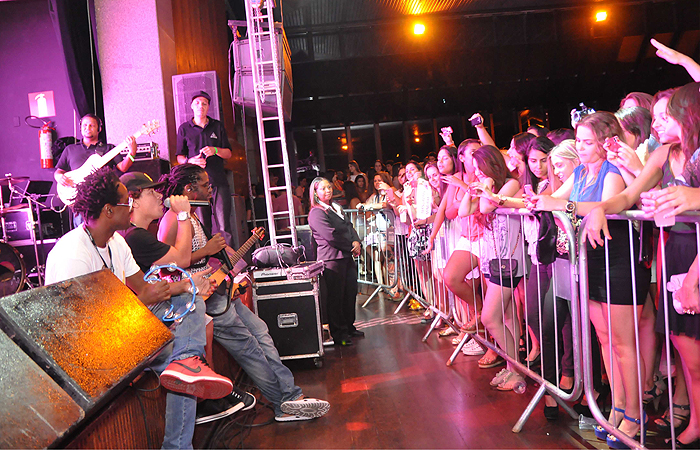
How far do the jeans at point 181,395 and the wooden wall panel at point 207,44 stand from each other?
5.01 meters

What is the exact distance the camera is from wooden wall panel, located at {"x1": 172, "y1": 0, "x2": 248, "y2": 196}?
22.4 feet

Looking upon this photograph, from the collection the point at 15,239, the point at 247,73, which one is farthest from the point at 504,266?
the point at 15,239

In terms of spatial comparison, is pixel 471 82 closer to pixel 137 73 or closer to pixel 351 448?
pixel 137 73

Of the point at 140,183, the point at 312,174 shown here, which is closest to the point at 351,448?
the point at 140,183

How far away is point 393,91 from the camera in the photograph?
13383 mm

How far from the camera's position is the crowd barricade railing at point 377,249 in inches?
276

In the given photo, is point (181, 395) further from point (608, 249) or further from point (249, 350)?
point (608, 249)

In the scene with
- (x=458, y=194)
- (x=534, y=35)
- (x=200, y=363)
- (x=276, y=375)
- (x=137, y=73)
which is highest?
(x=534, y=35)

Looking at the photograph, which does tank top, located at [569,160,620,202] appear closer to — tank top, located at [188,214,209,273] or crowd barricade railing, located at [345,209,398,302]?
tank top, located at [188,214,209,273]

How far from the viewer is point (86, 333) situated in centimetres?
168

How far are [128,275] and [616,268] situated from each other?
2.45m

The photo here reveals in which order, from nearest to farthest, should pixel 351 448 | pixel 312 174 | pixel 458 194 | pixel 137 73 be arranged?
1. pixel 351 448
2. pixel 458 194
3. pixel 137 73
4. pixel 312 174

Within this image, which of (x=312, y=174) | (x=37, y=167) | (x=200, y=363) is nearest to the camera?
(x=200, y=363)

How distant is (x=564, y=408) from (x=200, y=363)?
2.12 m
